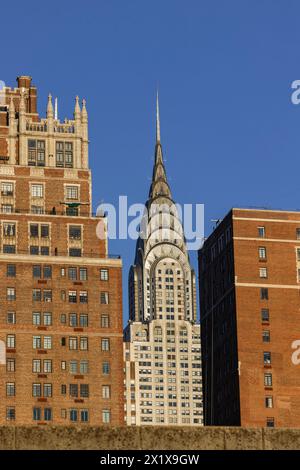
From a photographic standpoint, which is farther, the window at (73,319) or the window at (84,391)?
the window at (73,319)

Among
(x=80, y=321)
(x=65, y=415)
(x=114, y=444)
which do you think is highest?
(x=80, y=321)

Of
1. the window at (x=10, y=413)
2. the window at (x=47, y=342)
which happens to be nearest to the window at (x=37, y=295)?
the window at (x=47, y=342)

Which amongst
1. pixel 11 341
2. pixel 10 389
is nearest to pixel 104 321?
pixel 11 341

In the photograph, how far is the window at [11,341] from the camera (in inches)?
7717

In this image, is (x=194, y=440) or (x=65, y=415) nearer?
(x=194, y=440)

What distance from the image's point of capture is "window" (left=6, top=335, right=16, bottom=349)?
643ft

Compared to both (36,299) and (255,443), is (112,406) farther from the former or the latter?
(255,443)

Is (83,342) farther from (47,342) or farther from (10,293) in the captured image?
(10,293)

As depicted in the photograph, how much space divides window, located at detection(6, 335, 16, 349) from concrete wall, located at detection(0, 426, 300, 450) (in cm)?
14137

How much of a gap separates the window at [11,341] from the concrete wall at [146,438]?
141 metres

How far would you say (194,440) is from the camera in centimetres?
5609

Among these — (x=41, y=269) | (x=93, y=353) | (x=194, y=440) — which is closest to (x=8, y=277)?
(x=41, y=269)

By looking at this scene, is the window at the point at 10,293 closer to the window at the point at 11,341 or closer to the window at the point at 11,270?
the window at the point at 11,270

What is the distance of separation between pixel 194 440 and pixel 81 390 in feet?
455
